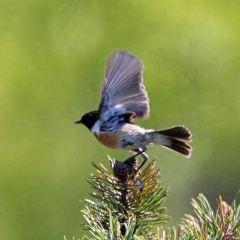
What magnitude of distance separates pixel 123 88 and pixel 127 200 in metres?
0.70

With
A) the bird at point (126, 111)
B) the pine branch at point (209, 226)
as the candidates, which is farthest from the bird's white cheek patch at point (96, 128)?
the pine branch at point (209, 226)

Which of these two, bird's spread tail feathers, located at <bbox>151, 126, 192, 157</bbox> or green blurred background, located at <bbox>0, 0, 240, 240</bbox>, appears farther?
green blurred background, located at <bbox>0, 0, 240, 240</bbox>

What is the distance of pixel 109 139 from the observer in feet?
6.68

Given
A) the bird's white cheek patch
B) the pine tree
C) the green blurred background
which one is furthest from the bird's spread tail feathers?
the green blurred background

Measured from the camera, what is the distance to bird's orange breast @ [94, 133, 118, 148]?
2.02m

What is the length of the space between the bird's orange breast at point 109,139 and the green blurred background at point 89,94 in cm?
222

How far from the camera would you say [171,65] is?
538 centimetres

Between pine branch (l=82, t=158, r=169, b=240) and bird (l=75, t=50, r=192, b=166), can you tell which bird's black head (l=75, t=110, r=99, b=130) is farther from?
pine branch (l=82, t=158, r=169, b=240)

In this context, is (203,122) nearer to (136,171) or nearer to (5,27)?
(5,27)

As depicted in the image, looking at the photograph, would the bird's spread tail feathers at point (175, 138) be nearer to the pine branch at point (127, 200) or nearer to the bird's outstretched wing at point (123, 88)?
the bird's outstretched wing at point (123, 88)

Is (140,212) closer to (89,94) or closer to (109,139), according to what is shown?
(109,139)

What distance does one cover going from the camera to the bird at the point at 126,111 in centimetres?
200

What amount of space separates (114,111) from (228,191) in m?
2.56

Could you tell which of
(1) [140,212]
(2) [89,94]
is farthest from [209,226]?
(2) [89,94]
